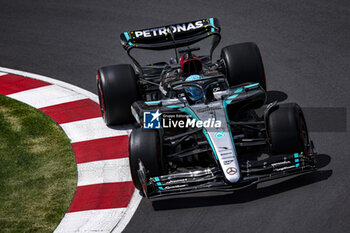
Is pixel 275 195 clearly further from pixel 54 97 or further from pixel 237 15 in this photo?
pixel 237 15

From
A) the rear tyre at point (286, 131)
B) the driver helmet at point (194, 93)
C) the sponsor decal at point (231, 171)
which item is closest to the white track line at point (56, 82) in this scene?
the driver helmet at point (194, 93)

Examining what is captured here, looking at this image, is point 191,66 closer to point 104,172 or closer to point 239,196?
point 104,172

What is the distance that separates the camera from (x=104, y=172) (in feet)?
25.9

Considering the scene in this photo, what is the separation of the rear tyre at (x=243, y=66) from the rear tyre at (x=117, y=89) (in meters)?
1.44

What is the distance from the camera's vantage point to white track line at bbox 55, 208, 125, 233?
21.9 feet

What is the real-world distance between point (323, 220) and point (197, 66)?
9.81 feet

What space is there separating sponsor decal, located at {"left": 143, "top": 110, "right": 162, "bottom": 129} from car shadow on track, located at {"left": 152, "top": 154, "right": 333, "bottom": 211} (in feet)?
2.91

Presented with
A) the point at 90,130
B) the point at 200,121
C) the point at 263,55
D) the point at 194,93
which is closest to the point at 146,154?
the point at 200,121

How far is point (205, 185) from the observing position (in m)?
6.59

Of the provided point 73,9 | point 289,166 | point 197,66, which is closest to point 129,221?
point 289,166

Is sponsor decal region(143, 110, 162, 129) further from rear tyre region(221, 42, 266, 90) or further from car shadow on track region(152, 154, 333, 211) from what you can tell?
rear tyre region(221, 42, 266, 90)

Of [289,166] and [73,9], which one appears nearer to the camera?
[289,166]

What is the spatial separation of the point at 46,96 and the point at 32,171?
2.59 m

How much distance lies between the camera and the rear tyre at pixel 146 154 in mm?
6840
